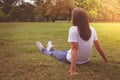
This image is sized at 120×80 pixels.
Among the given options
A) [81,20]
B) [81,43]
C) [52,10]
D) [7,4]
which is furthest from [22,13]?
[81,20]

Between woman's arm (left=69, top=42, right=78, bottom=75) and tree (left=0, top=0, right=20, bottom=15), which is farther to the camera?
tree (left=0, top=0, right=20, bottom=15)

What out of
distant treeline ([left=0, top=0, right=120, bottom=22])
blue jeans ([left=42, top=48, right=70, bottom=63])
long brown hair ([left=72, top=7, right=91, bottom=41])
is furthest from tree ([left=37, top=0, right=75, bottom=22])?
long brown hair ([left=72, top=7, right=91, bottom=41])

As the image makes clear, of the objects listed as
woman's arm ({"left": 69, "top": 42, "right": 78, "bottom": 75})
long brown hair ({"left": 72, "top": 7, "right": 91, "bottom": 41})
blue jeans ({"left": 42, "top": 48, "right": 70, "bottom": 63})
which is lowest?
blue jeans ({"left": 42, "top": 48, "right": 70, "bottom": 63})

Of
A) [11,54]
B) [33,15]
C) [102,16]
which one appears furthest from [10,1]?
[11,54]

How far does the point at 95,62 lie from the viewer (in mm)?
7414

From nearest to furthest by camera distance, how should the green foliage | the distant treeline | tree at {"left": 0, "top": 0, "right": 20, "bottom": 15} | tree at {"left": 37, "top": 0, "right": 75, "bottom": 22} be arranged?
the green foliage < the distant treeline < tree at {"left": 0, "top": 0, "right": 20, "bottom": 15} < tree at {"left": 37, "top": 0, "right": 75, "bottom": 22}

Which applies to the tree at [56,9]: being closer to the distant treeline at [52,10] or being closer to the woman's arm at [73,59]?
the distant treeline at [52,10]

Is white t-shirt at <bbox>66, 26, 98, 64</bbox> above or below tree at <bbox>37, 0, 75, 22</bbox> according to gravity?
above

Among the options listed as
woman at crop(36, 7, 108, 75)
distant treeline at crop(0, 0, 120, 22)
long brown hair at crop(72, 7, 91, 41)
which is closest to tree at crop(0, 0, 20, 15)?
distant treeline at crop(0, 0, 120, 22)

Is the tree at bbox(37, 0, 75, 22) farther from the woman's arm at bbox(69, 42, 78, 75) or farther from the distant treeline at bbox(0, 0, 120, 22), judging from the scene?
the woman's arm at bbox(69, 42, 78, 75)

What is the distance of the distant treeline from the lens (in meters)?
50.2

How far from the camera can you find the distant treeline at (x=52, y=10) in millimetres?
50156

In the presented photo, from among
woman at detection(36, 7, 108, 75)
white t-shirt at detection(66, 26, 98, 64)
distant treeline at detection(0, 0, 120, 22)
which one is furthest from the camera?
distant treeline at detection(0, 0, 120, 22)

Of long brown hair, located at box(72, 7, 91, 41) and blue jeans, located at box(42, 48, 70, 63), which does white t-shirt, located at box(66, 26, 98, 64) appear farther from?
blue jeans, located at box(42, 48, 70, 63)
